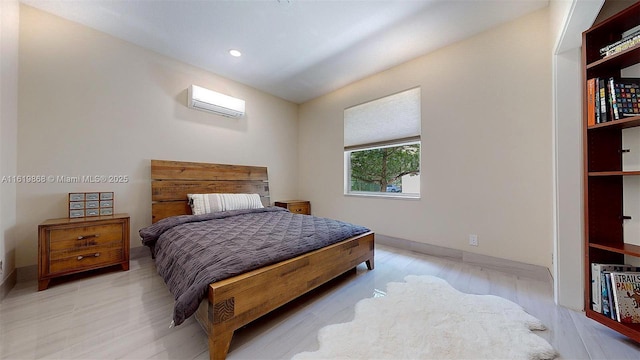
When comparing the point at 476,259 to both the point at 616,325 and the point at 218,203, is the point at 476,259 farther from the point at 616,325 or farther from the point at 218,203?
the point at 218,203

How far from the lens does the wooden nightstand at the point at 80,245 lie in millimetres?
1863

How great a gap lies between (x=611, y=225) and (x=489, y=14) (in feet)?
6.69

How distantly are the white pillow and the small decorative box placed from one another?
759mm

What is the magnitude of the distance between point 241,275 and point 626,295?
2283 millimetres

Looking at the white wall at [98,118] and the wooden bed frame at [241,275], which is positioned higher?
the white wall at [98,118]

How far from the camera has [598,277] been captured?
1436 millimetres

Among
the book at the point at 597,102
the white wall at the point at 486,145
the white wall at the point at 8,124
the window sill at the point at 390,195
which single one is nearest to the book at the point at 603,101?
the book at the point at 597,102

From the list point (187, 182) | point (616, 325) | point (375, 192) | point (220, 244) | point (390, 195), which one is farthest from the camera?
point (375, 192)

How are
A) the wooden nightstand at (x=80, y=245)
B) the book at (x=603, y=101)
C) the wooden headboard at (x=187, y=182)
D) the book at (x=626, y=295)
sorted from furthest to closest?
the wooden headboard at (x=187, y=182), the wooden nightstand at (x=80, y=245), the book at (x=603, y=101), the book at (x=626, y=295)

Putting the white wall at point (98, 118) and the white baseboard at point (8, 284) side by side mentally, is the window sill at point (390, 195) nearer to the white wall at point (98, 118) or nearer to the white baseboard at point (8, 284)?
the white wall at point (98, 118)

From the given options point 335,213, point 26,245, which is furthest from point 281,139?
point 26,245

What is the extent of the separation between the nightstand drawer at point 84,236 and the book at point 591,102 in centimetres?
393

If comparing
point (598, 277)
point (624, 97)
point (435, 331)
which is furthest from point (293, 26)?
point (598, 277)

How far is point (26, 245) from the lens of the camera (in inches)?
81.7
